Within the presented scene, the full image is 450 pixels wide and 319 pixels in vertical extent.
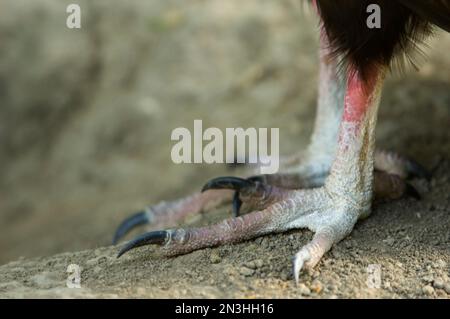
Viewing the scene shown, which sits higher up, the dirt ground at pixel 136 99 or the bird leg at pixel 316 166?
the dirt ground at pixel 136 99

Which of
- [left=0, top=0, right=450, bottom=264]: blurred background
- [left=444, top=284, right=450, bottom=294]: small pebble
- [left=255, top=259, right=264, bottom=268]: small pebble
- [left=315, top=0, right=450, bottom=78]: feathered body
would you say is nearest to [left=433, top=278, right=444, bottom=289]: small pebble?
[left=444, top=284, right=450, bottom=294]: small pebble

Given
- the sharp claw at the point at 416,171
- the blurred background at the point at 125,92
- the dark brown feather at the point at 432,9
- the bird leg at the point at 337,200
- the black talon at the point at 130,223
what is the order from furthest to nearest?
1. the blurred background at the point at 125,92
2. the black talon at the point at 130,223
3. the sharp claw at the point at 416,171
4. the bird leg at the point at 337,200
5. the dark brown feather at the point at 432,9

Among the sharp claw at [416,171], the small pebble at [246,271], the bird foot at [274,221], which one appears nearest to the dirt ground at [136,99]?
the sharp claw at [416,171]

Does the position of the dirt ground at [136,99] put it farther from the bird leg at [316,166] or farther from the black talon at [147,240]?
the black talon at [147,240]

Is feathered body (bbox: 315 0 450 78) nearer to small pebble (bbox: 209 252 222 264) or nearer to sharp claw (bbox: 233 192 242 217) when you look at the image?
sharp claw (bbox: 233 192 242 217)

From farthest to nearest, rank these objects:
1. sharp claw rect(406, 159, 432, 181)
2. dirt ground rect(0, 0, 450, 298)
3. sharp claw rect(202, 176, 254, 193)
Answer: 1. dirt ground rect(0, 0, 450, 298)
2. sharp claw rect(406, 159, 432, 181)
3. sharp claw rect(202, 176, 254, 193)

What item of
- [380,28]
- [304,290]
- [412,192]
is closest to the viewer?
[304,290]

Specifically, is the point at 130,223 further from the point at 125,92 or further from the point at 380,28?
the point at 125,92

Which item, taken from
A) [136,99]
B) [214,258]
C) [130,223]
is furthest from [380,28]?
[136,99]
